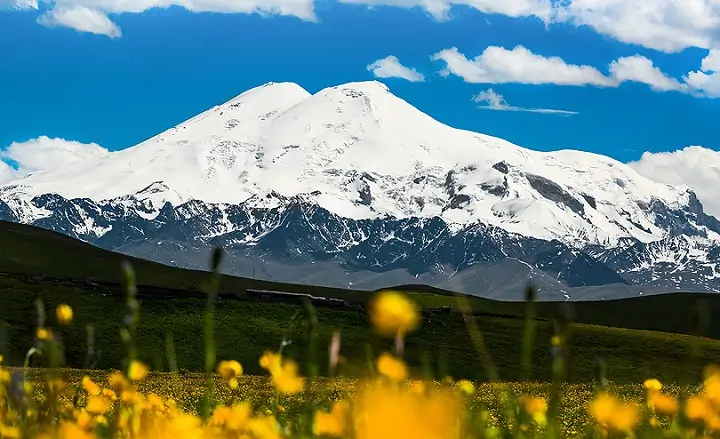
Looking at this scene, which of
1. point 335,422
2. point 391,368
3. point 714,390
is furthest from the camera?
point 714,390

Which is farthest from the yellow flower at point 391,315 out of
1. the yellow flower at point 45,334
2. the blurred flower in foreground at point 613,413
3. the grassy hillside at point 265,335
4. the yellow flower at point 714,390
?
the grassy hillside at point 265,335

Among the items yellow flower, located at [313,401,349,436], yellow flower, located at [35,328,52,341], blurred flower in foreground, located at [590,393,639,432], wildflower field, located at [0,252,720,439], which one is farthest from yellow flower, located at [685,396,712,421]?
yellow flower, located at [35,328,52,341]

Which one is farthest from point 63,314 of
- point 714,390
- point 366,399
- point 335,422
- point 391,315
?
point 714,390

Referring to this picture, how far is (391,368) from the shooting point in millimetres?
3615

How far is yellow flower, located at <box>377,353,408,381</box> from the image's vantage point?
3530mm

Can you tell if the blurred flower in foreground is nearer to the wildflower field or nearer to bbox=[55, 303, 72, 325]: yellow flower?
the wildflower field

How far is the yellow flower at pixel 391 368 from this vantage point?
3.53m

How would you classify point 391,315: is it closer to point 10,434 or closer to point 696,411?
point 10,434

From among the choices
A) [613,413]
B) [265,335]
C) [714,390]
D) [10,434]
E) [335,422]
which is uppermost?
[265,335]

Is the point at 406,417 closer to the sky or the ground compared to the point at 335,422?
closer to the sky

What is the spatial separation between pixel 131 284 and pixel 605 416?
2000 millimetres

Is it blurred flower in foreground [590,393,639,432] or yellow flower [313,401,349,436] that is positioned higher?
blurred flower in foreground [590,393,639,432]

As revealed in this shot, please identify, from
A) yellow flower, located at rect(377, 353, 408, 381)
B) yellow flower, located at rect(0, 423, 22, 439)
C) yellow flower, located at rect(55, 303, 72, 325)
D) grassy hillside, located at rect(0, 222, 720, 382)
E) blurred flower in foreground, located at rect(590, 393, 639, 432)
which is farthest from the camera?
grassy hillside, located at rect(0, 222, 720, 382)

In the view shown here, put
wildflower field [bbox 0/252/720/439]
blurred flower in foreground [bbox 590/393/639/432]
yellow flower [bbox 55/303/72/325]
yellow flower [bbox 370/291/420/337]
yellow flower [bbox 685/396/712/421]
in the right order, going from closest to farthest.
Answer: wildflower field [bbox 0/252/720/439]
yellow flower [bbox 370/291/420/337]
blurred flower in foreground [bbox 590/393/639/432]
yellow flower [bbox 685/396/712/421]
yellow flower [bbox 55/303/72/325]
